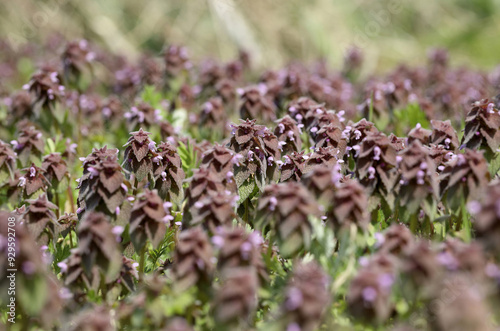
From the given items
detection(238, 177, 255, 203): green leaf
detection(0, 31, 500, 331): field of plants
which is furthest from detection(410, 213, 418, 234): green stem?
detection(238, 177, 255, 203): green leaf

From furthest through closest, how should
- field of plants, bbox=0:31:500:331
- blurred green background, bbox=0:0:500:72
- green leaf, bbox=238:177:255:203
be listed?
blurred green background, bbox=0:0:500:72
green leaf, bbox=238:177:255:203
field of plants, bbox=0:31:500:331

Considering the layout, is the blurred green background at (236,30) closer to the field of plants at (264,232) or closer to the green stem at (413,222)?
the field of plants at (264,232)

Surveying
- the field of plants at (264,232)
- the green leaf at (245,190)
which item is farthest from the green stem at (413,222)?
the green leaf at (245,190)

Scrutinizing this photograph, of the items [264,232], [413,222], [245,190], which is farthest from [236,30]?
[413,222]

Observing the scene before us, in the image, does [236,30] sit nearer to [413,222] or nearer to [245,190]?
[245,190]

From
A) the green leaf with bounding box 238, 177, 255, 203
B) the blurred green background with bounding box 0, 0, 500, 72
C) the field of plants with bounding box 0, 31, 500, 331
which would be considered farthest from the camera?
the blurred green background with bounding box 0, 0, 500, 72

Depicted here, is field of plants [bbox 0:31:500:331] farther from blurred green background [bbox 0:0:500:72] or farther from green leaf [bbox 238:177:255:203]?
blurred green background [bbox 0:0:500:72]

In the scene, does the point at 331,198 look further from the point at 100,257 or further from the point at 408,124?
the point at 408,124

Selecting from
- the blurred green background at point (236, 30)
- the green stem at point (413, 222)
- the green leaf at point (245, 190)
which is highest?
the blurred green background at point (236, 30)
